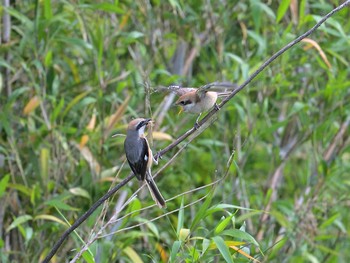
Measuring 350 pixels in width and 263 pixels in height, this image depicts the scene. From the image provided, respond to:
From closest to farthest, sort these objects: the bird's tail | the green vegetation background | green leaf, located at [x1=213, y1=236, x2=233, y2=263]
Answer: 1. green leaf, located at [x1=213, y1=236, x2=233, y2=263]
2. the bird's tail
3. the green vegetation background

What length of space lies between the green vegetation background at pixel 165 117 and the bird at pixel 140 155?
0.94 metres

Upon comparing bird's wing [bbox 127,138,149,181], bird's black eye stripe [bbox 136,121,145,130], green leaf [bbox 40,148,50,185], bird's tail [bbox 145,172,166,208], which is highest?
bird's black eye stripe [bbox 136,121,145,130]

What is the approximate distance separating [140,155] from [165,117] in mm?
1882

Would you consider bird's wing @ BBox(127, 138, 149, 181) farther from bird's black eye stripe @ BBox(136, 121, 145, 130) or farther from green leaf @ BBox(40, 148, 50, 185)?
green leaf @ BBox(40, 148, 50, 185)

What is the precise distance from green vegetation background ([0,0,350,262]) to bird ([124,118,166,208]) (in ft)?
3.09

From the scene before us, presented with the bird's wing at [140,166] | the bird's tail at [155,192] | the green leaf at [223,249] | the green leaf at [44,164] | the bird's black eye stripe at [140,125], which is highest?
the bird's black eye stripe at [140,125]

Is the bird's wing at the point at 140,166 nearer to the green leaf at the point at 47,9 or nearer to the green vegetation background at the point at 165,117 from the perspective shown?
the green vegetation background at the point at 165,117

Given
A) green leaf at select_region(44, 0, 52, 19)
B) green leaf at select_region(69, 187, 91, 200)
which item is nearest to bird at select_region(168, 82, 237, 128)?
green leaf at select_region(69, 187, 91, 200)

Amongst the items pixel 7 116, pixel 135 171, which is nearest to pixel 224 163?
pixel 7 116

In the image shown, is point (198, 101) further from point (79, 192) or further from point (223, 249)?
point (79, 192)

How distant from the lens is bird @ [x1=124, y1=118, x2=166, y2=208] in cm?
342

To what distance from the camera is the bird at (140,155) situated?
3.42 meters

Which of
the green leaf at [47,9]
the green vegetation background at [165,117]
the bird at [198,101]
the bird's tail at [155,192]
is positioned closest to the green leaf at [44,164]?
the green vegetation background at [165,117]

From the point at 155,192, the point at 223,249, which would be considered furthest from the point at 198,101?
the point at 223,249
